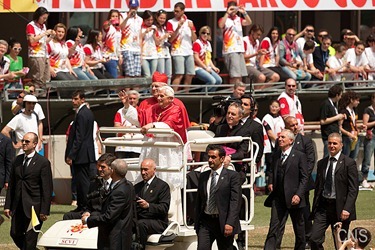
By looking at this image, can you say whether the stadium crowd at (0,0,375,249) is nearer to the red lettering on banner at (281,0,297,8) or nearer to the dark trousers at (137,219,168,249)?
the dark trousers at (137,219,168,249)

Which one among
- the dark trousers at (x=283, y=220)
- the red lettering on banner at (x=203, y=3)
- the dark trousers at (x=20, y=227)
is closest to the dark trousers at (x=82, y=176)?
the dark trousers at (x=20, y=227)

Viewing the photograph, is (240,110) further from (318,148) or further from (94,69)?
(318,148)

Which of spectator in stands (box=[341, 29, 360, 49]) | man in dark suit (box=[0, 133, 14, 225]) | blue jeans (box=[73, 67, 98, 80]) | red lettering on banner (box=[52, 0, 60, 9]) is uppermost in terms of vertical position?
red lettering on banner (box=[52, 0, 60, 9])

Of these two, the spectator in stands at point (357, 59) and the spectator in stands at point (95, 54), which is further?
the spectator in stands at point (357, 59)

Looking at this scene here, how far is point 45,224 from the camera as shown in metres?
17.6

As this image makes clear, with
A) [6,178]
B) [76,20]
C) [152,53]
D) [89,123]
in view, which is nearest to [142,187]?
[6,178]

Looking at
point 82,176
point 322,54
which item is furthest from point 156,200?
point 322,54

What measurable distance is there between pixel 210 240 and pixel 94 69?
8.89m

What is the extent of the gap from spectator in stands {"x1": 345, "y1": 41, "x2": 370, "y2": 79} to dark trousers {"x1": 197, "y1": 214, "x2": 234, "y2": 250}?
39.8 feet

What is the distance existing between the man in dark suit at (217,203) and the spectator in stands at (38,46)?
710cm

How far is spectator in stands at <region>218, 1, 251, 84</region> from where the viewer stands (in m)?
23.0

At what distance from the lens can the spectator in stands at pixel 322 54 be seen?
25.5 metres

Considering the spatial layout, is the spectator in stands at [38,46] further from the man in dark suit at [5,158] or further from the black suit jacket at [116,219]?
the black suit jacket at [116,219]

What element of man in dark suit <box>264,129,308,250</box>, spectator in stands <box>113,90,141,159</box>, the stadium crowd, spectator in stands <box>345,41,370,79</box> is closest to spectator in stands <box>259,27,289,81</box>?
the stadium crowd
